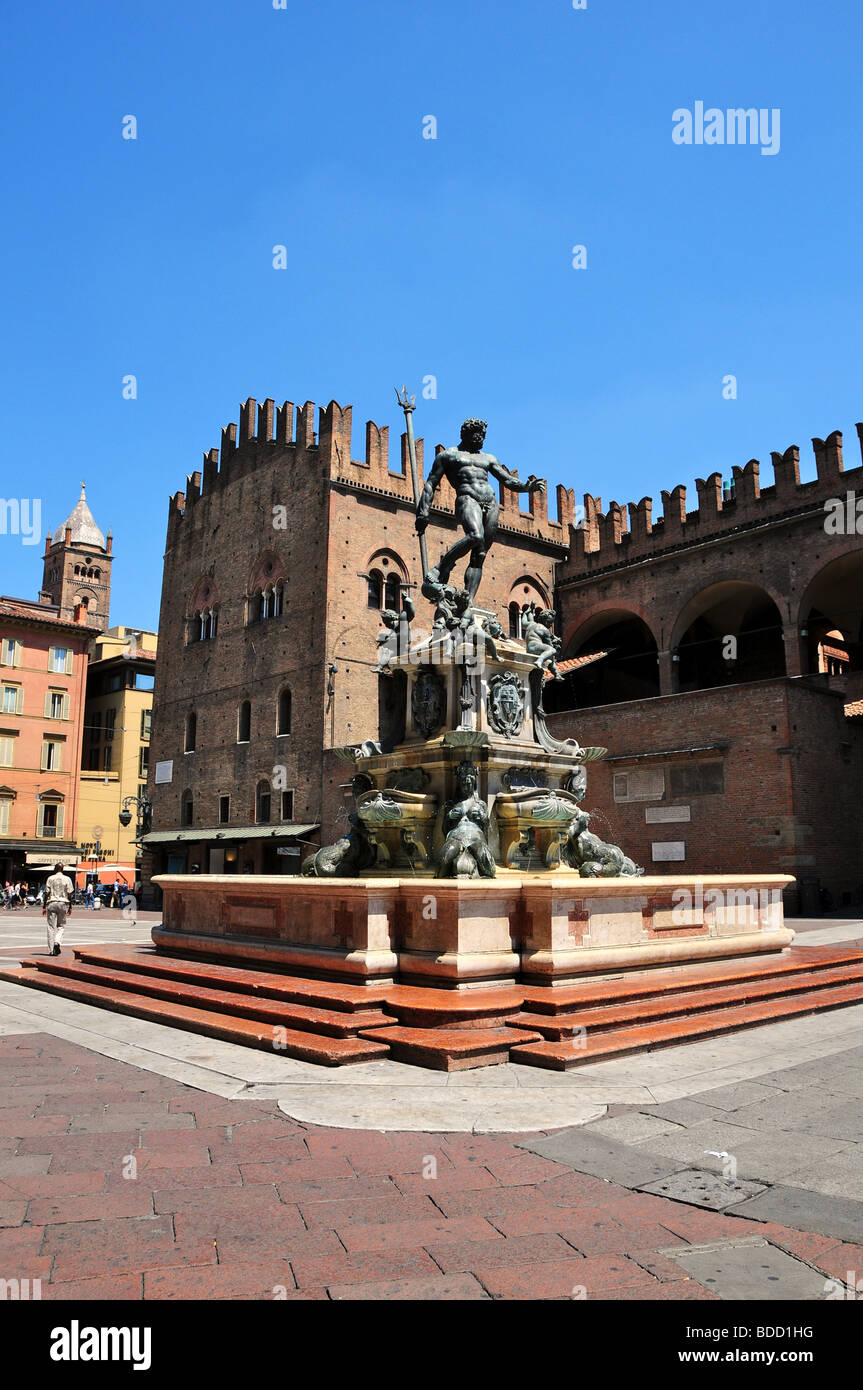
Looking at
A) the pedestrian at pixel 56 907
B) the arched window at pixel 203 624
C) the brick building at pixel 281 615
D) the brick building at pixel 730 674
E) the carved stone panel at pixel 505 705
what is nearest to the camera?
the carved stone panel at pixel 505 705

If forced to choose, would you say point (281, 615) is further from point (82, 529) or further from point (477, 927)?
point (82, 529)

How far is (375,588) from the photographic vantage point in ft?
111

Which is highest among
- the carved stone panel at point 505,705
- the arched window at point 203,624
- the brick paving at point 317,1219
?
the arched window at point 203,624

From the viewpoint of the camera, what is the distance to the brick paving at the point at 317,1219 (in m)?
2.80

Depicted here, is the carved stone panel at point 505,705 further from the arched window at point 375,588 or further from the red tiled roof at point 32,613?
the red tiled roof at point 32,613

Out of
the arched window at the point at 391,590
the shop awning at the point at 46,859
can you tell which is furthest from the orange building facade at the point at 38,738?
the arched window at the point at 391,590

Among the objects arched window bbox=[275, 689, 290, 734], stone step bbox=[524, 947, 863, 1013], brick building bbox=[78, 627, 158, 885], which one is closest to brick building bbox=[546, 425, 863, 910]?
arched window bbox=[275, 689, 290, 734]

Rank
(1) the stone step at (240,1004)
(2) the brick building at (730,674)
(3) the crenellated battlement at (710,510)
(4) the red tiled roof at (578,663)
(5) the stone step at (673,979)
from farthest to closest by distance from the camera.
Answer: (4) the red tiled roof at (578,663), (3) the crenellated battlement at (710,510), (2) the brick building at (730,674), (5) the stone step at (673,979), (1) the stone step at (240,1004)

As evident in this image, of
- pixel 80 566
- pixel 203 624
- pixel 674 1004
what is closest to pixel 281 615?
pixel 203 624

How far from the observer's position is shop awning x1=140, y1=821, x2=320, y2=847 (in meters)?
31.1

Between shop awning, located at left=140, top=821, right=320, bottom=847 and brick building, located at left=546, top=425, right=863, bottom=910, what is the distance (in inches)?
377

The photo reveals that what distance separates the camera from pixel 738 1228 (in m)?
3.22

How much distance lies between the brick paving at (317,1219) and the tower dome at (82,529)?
276 feet

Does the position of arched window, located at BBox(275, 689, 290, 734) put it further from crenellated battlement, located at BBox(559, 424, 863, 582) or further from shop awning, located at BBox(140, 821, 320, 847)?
crenellated battlement, located at BBox(559, 424, 863, 582)
